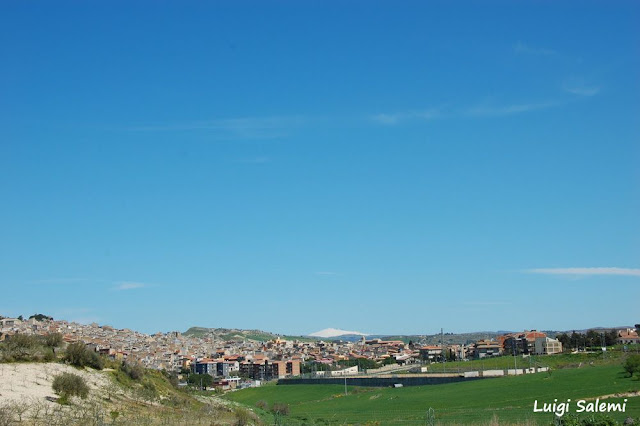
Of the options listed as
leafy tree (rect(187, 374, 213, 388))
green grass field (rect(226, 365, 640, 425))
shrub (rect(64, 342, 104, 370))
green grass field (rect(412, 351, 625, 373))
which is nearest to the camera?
shrub (rect(64, 342, 104, 370))

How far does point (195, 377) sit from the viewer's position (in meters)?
Answer: 113

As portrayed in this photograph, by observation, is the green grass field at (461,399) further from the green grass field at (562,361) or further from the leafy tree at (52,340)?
the green grass field at (562,361)

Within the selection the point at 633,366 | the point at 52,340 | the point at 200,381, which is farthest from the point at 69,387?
the point at 200,381

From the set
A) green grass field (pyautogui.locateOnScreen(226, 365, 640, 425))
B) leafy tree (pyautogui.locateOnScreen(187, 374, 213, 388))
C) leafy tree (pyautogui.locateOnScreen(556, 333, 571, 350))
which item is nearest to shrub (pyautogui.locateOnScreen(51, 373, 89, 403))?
green grass field (pyautogui.locateOnScreen(226, 365, 640, 425))

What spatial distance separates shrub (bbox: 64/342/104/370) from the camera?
1286 inches

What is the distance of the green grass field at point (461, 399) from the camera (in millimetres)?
38419

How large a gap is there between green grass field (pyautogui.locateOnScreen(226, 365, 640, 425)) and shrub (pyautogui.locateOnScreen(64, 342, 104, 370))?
9.97 m

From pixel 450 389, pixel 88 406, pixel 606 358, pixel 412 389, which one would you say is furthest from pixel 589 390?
pixel 606 358

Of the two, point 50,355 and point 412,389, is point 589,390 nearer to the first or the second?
point 412,389

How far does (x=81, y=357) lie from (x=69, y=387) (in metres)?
5.47

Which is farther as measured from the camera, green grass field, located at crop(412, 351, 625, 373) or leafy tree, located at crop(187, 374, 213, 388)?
leafy tree, located at crop(187, 374, 213, 388)

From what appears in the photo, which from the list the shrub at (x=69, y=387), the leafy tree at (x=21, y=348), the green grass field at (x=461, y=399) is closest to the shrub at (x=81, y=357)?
the leafy tree at (x=21, y=348)

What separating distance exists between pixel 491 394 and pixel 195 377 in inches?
2683

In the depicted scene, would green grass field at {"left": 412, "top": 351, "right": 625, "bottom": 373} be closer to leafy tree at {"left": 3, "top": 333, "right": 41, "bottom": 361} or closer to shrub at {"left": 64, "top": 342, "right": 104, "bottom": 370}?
shrub at {"left": 64, "top": 342, "right": 104, "bottom": 370}
